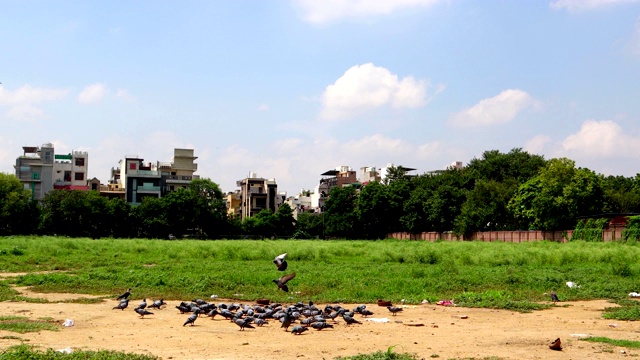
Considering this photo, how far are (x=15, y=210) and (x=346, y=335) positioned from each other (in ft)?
212

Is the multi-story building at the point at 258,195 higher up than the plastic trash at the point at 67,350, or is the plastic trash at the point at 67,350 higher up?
the multi-story building at the point at 258,195

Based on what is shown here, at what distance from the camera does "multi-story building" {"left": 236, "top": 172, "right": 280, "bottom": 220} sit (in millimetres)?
108562

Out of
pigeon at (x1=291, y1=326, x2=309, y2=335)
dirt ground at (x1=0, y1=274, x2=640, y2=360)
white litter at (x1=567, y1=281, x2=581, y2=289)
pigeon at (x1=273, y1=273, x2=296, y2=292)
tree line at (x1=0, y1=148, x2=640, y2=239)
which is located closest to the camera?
dirt ground at (x1=0, y1=274, x2=640, y2=360)

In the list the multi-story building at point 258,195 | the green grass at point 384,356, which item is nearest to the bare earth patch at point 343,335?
the green grass at point 384,356

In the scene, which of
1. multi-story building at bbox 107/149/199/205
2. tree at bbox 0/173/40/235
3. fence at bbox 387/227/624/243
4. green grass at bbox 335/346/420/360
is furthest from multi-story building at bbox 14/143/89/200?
green grass at bbox 335/346/420/360

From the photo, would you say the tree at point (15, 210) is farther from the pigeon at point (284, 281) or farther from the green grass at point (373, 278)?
the pigeon at point (284, 281)

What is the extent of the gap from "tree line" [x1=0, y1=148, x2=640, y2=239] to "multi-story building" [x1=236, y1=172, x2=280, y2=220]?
575 inches

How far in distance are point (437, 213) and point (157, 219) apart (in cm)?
3248

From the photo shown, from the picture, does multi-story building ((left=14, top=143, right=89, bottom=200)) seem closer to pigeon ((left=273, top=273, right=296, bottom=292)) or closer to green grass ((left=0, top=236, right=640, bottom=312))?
green grass ((left=0, top=236, right=640, bottom=312))

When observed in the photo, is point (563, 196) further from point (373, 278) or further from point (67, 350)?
point (67, 350)

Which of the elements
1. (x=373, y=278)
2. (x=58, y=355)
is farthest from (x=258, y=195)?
(x=58, y=355)

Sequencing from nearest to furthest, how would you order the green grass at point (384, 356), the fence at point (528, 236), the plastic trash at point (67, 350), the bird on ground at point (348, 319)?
the green grass at point (384, 356) < the plastic trash at point (67, 350) < the bird on ground at point (348, 319) < the fence at point (528, 236)

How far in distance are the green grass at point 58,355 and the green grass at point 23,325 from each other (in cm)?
236

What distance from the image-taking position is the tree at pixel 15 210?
2692 inches
